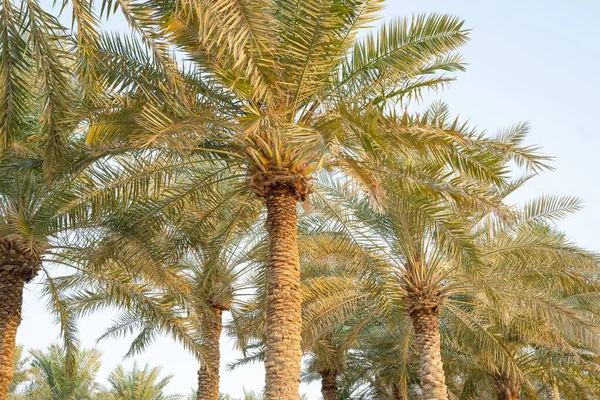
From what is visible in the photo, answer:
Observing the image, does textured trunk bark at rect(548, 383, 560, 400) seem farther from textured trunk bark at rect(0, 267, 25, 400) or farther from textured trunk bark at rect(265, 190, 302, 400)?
textured trunk bark at rect(0, 267, 25, 400)

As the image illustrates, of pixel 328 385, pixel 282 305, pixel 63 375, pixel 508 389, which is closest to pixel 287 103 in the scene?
pixel 282 305

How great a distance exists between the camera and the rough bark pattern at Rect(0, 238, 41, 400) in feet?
37.1

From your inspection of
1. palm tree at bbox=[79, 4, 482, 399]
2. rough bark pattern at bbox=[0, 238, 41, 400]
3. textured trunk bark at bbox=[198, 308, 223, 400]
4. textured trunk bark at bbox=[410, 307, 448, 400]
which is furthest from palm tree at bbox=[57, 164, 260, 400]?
textured trunk bark at bbox=[410, 307, 448, 400]

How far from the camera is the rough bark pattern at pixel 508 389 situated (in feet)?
59.7

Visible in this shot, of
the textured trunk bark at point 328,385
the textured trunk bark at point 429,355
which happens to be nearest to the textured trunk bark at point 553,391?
the textured trunk bark at point 328,385

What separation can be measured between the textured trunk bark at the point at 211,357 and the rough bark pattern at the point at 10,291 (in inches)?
169

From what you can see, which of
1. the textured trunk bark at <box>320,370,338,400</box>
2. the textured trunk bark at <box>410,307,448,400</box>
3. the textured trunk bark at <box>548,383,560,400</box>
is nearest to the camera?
the textured trunk bark at <box>410,307,448,400</box>

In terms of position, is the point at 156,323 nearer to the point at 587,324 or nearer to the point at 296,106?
the point at 296,106

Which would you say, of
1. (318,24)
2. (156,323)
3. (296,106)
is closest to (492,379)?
(156,323)

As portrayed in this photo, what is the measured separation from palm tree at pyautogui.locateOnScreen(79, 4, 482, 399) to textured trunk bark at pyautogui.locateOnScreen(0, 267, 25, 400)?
12.8 feet

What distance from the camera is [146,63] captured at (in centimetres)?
951

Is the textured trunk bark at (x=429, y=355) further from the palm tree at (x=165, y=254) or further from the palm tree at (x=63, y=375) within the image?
the palm tree at (x=63, y=375)

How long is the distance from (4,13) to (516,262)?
442 inches

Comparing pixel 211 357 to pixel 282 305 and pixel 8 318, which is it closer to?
pixel 8 318
